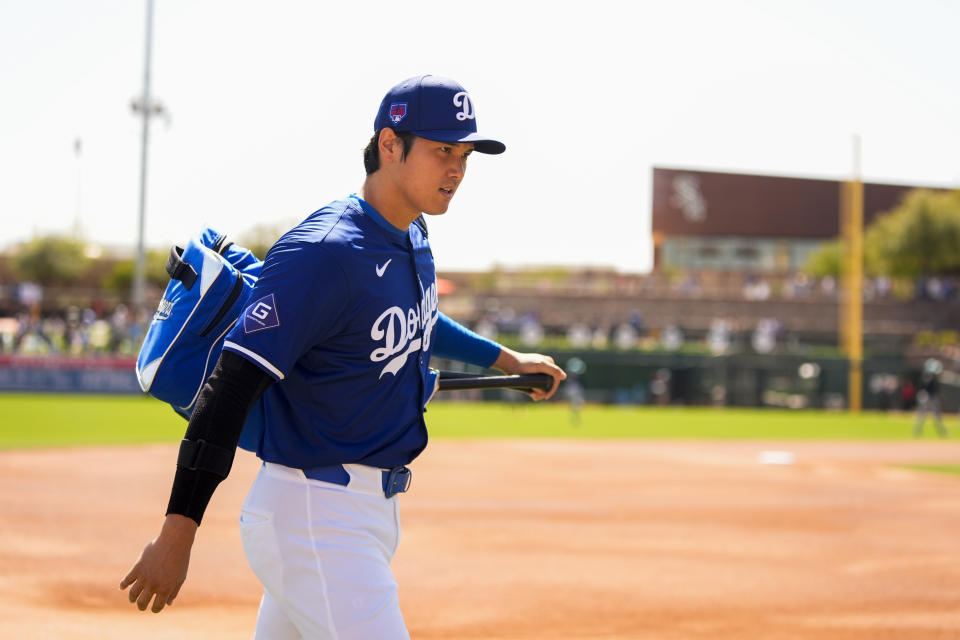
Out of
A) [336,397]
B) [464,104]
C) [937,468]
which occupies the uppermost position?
[464,104]

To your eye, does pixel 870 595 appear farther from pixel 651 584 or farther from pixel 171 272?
pixel 171 272

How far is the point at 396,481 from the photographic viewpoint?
2838mm

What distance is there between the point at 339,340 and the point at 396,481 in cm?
44

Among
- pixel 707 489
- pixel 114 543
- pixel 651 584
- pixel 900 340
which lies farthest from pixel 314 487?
pixel 900 340

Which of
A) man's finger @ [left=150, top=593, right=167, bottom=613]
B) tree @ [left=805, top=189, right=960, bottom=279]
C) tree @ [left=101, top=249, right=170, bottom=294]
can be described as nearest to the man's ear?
man's finger @ [left=150, top=593, right=167, bottom=613]

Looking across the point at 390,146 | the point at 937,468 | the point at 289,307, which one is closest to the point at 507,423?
the point at 937,468

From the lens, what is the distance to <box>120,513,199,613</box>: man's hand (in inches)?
95.5

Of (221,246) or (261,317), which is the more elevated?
(221,246)

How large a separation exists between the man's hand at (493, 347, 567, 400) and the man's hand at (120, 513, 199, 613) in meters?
1.48

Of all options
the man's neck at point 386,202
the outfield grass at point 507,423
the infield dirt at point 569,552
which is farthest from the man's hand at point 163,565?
the outfield grass at point 507,423

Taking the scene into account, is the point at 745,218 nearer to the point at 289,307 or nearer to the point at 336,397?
the point at 336,397

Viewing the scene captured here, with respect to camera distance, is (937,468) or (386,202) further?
(937,468)

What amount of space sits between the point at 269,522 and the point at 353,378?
1.42 feet

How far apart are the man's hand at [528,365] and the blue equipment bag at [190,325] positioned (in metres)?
1.18
